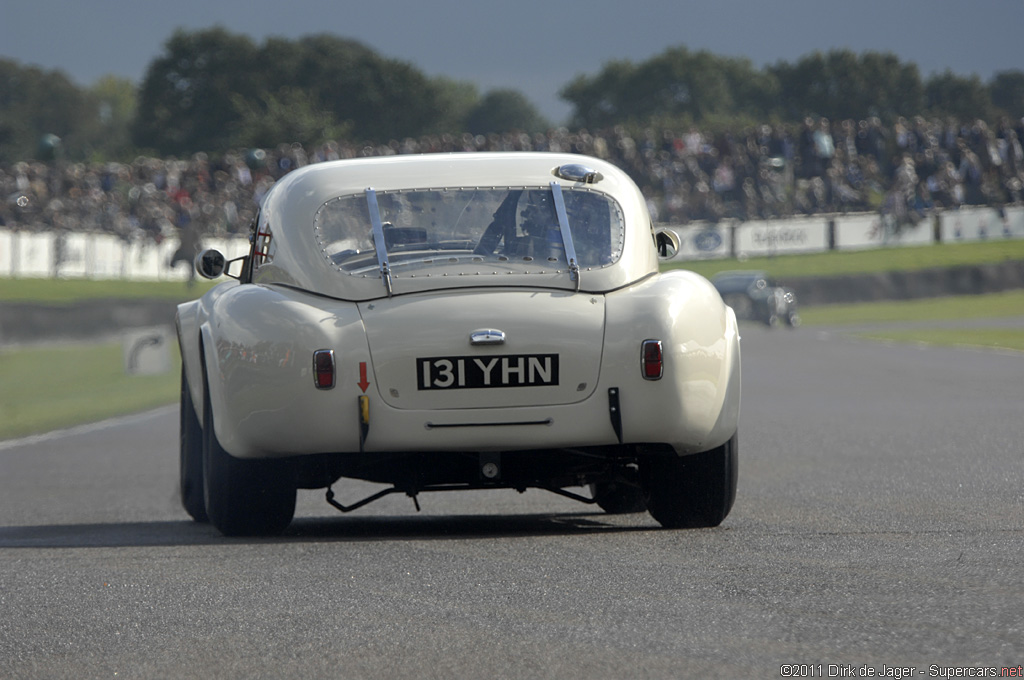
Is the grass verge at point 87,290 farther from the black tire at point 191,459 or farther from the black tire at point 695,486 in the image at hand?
the black tire at point 695,486

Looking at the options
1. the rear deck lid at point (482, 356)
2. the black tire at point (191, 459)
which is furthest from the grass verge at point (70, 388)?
the rear deck lid at point (482, 356)

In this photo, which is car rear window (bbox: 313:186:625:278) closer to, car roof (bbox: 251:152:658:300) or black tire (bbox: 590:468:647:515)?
car roof (bbox: 251:152:658:300)

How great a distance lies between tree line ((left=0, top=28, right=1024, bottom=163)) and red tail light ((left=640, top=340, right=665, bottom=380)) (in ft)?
240

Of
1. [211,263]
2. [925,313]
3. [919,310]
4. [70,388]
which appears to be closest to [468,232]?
[211,263]

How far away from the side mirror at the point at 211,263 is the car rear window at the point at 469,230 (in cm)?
94

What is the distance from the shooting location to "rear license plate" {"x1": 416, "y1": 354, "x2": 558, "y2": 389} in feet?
19.4

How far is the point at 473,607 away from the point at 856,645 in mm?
1171

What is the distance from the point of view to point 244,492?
6.34m

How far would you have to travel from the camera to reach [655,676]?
141 inches

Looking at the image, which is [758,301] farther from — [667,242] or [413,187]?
[413,187]

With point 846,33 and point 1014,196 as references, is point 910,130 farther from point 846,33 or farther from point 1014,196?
point 846,33

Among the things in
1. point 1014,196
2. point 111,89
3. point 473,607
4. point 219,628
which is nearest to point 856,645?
point 473,607

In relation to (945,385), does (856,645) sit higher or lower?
higher

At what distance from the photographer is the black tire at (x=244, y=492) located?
633cm
